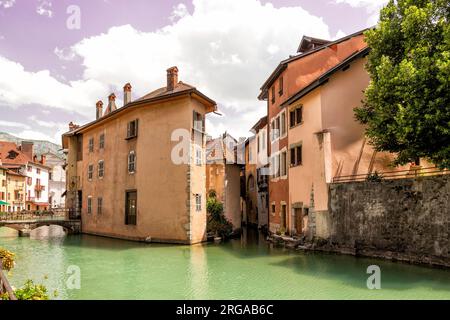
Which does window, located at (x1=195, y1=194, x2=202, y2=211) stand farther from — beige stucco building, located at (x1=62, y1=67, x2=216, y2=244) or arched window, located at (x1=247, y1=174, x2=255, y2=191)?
arched window, located at (x1=247, y1=174, x2=255, y2=191)

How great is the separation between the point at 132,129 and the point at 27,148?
1827 inches

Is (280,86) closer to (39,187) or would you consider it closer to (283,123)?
(283,123)

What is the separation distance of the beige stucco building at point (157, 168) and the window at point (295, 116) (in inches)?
223

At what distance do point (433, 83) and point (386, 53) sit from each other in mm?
2958

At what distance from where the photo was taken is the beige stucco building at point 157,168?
22.4 meters

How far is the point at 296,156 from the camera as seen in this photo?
869 inches

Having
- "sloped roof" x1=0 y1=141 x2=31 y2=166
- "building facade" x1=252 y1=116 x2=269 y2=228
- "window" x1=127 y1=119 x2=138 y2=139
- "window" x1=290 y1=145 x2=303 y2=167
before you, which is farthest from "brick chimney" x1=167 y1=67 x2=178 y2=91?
"sloped roof" x1=0 y1=141 x2=31 y2=166

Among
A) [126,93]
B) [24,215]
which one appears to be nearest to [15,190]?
[24,215]

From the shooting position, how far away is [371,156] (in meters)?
20.3

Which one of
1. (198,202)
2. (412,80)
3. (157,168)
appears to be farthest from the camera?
(157,168)

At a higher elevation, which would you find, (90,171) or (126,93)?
(126,93)

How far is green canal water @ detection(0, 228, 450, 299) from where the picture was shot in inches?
430
